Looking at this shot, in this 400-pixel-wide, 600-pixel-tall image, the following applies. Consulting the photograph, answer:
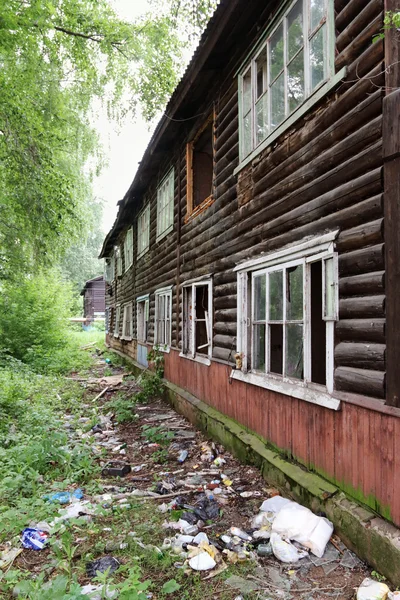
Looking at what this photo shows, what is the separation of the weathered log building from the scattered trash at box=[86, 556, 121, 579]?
1.87m

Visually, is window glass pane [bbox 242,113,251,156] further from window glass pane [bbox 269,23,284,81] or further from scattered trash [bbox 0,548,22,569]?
scattered trash [bbox 0,548,22,569]

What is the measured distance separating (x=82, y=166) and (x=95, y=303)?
110ft

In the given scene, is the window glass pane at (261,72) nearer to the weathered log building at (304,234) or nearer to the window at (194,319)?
the weathered log building at (304,234)

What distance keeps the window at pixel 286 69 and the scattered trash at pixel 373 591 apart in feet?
12.9

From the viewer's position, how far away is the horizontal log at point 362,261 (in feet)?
9.96

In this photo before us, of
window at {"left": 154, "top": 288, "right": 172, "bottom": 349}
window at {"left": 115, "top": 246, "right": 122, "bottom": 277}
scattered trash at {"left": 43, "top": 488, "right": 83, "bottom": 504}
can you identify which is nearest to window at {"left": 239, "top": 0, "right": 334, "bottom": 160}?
scattered trash at {"left": 43, "top": 488, "right": 83, "bottom": 504}

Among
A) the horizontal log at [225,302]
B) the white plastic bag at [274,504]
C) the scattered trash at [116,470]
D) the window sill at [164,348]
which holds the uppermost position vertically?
the horizontal log at [225,302]

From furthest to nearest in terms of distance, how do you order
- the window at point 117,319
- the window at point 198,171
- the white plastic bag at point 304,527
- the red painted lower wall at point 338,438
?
the window at point 117,319
the window at point 198,171
the white plastic bag at point 304,527
the red painted lower wall at point 338,438

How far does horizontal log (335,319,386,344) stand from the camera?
9.85ft

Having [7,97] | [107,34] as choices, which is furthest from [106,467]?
[107,34]

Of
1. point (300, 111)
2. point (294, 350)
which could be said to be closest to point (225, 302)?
point (294, 350)

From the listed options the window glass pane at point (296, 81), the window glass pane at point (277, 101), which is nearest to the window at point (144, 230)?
the window glass pane at point (277, 101)

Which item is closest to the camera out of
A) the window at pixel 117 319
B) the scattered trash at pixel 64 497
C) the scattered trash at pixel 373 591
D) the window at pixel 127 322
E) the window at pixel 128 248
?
the scattered trash at pixel 373 591

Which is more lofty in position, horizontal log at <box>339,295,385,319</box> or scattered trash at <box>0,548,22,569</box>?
horizontal log at <box>339,295,385,319</box>
